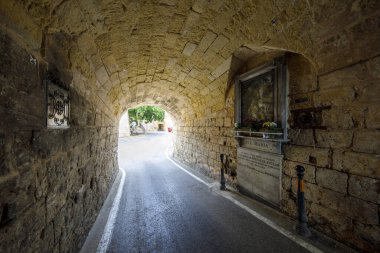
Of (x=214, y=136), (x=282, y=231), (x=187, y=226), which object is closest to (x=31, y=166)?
(x=187, y=226)

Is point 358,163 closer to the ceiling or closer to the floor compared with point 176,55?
closer to the floor

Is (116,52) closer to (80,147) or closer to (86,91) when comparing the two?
(86,91)

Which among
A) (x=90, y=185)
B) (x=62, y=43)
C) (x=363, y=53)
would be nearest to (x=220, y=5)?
(x=363, y=53)

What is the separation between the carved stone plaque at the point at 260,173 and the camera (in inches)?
162

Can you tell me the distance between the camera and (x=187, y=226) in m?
3.58

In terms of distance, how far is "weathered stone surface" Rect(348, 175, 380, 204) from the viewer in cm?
254

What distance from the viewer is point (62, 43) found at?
2248 mm

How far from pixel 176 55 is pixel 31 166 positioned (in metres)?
4.11

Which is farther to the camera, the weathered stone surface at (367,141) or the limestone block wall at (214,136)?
the limestone block wall at (214,136)

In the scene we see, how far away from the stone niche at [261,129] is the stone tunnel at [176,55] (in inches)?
7.2

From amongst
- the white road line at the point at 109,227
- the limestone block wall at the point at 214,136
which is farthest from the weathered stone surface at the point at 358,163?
the white road line at the point at 109,227

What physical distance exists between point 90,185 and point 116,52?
107 inches

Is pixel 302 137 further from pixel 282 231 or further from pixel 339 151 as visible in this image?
pixel 282 231

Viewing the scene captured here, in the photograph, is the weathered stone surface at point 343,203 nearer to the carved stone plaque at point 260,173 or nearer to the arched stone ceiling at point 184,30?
the carved stone plaque at point 260,173
